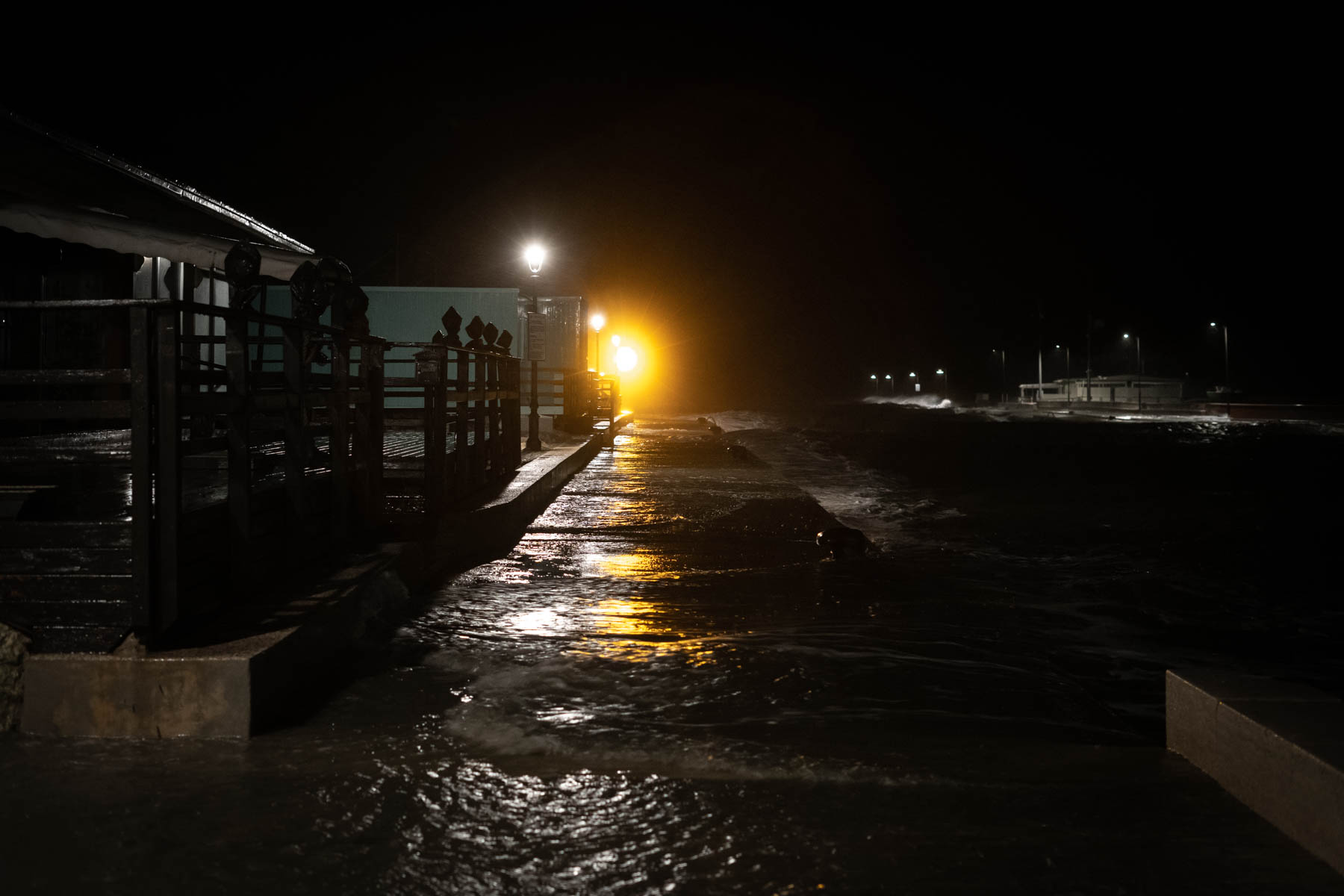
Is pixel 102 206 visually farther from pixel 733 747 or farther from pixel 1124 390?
pixel 1124 390

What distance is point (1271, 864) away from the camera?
9.91 feet

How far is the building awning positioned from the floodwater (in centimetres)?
454

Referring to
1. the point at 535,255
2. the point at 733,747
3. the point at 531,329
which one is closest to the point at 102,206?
the point at 733,747

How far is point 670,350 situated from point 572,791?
5365 inches

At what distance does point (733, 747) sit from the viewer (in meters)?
4.14

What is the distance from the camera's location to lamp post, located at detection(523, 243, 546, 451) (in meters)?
16.9

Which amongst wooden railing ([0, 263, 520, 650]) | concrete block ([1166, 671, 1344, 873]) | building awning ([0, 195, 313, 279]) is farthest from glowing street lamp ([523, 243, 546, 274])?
concrete block ([1166, 671, 1344, 873])

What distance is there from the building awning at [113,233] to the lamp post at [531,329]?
20.2 ft

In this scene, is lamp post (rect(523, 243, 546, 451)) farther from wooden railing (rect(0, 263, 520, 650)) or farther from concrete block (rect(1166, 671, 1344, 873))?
concrete block (rect(1166, 671, 1344, 873))

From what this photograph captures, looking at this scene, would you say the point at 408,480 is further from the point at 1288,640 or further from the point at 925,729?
the point at 1288,640

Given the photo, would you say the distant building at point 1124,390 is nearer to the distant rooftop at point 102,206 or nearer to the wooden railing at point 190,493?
the distant rooftop at point 102,206

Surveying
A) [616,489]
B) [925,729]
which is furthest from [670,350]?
[925,729]

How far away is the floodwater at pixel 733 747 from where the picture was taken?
3041mm

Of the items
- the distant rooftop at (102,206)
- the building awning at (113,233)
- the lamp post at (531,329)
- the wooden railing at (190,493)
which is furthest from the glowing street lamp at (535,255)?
the wooden railing at (190,493)
